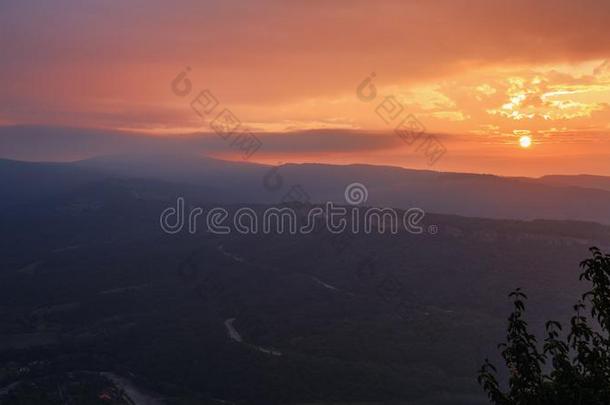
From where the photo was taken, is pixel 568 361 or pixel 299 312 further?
pixel 299 312

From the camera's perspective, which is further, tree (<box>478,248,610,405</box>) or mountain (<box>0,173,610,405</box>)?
mountain (<box>0,173,610,405</box>)

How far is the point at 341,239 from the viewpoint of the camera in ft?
578

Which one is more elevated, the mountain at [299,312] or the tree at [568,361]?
the tree at [568,361]

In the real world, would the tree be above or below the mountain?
above

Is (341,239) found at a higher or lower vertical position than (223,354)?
higher

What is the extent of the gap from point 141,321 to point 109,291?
117 ft

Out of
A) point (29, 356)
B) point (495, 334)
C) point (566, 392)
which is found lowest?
point (29, 356)

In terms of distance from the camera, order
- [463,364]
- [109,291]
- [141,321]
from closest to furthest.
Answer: [463,364] < [141,321] < [109,291]

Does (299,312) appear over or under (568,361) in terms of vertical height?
under

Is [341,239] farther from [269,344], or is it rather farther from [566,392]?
[566,392]

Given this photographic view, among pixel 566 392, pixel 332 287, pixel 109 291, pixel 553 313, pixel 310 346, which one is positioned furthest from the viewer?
pixel 109 291

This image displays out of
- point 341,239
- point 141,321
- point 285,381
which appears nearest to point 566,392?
point 285,381

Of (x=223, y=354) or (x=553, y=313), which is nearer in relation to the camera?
(x=223, y=354)

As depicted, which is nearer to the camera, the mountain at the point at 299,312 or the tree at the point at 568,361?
the tree at the point at 568,361
